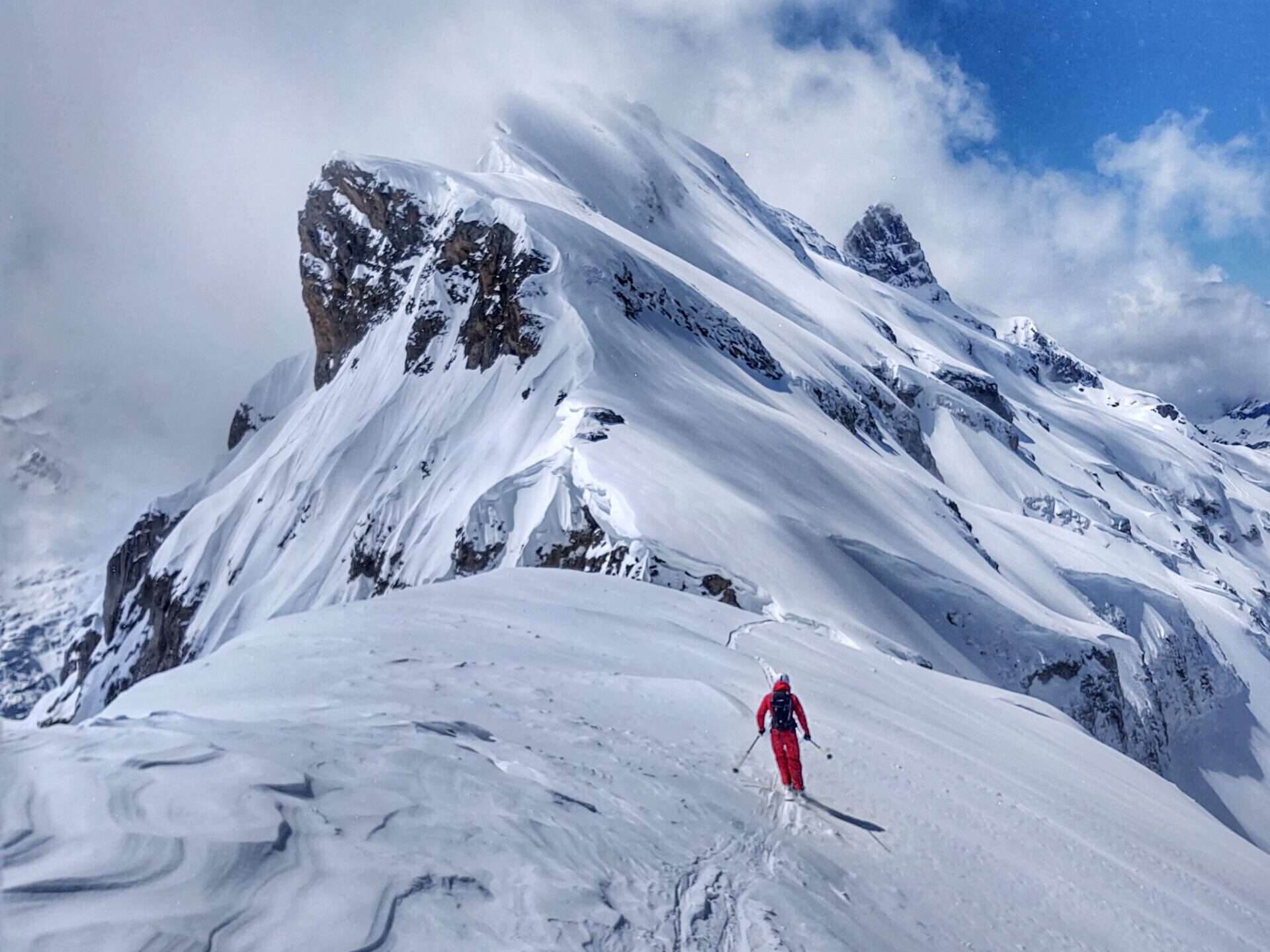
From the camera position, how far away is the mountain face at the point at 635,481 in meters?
22.9

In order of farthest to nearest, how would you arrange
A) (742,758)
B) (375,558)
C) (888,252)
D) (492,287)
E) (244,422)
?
1. (888,252)
2. (244,422)
3. (492,287)
4. (375,558)
5. (742,758)

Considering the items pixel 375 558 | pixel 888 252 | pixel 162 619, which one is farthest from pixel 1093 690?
pixel 888 252

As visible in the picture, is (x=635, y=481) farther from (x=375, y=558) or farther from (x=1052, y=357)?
(x=1052, y=357)

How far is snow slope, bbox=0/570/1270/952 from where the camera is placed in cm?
405

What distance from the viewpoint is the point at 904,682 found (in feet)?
47.2

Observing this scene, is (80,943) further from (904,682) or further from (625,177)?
(625,177)

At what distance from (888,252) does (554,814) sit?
597ft

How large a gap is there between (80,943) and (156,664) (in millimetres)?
53271

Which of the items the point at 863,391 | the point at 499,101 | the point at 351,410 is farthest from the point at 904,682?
the point at 499,101

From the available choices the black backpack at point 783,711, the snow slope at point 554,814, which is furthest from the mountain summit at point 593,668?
the black backpack at point 783,711

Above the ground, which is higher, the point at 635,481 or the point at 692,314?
the point at 692,314

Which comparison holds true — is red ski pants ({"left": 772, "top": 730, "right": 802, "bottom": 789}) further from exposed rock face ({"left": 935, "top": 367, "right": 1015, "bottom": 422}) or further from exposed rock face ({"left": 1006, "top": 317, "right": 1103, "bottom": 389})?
exposed rock face ({"left": 1006, "top": 317, "right": 1103, "bottom": 389})

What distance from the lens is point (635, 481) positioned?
71.6ft

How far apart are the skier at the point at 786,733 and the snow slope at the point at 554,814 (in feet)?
0.92
